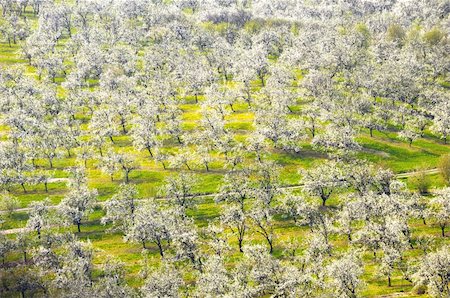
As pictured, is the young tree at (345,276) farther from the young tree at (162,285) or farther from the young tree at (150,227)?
the young tree at (150,227)

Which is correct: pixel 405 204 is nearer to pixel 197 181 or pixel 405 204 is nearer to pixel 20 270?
pixel 197 181

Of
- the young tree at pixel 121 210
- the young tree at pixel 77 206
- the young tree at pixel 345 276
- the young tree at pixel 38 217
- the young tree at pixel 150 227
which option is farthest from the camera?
the young tree at pixel 77 206

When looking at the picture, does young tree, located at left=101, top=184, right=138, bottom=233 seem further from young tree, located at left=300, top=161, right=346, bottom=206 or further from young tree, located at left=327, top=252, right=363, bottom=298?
young tree, located at left=327, top=252, right=363, bottom=298

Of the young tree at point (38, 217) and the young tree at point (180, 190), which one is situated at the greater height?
the young tree at point (180, 190)

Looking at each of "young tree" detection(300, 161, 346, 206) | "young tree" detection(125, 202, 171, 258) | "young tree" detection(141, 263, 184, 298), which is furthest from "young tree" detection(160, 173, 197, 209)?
"young tree" detection(141, 263, 184, 298)

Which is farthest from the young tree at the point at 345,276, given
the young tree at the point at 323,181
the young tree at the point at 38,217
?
the young tree at the point at 38,217

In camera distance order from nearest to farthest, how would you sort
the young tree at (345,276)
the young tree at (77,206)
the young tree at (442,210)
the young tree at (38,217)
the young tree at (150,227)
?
1. the young tree at (345,276)
2. the young tree at (442,210)
3. the young tree at (150,227)
4. the young tree at (38,217)
5. the young tree at (77,206)

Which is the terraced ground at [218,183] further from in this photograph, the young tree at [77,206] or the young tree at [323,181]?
the young tree at [77,206]

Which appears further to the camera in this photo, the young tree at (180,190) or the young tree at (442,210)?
the young tree at (180,190)

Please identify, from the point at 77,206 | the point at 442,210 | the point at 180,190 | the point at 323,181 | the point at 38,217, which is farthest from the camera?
the point at 180,190

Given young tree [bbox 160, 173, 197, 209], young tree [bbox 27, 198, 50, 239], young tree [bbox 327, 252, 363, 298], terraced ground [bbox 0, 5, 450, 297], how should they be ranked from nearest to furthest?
young tree [bbox 327, 252, 363, 298] → terraced ground [bbox 0, 5, 450, 297] → young tree [bbox 27, 198, 50, 239] → young tree [bbox 160, 173, 197, 209]

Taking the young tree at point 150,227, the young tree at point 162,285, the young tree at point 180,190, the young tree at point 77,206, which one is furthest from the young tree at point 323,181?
the young tree at point 77,206

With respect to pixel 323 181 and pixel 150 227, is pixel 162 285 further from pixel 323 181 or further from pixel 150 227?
pixel 323 181

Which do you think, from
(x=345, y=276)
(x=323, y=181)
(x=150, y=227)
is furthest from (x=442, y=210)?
(x=150, y=227)
